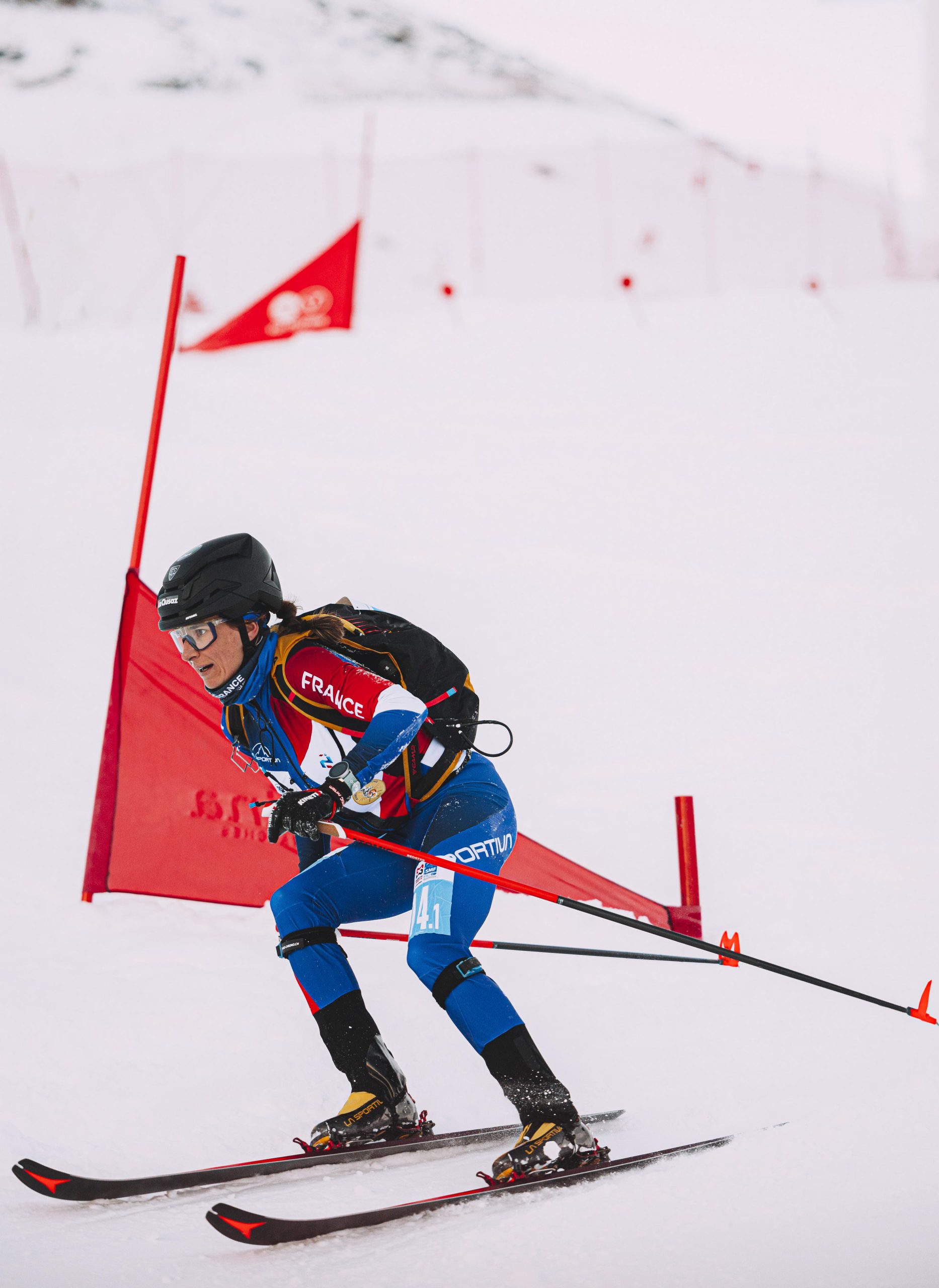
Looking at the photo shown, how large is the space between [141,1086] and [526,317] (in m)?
10.5

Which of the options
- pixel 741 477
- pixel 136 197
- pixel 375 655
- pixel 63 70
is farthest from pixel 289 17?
pixel 375 655

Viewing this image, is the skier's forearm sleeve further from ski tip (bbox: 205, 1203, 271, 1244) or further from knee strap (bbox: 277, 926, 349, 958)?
ski tip (bbox: 205, 1203, 271, 1244)

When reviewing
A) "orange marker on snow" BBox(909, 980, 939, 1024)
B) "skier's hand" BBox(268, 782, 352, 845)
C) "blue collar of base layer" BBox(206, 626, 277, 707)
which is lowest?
"orange marker on snow" BBox(909, 980, 939, 1024)

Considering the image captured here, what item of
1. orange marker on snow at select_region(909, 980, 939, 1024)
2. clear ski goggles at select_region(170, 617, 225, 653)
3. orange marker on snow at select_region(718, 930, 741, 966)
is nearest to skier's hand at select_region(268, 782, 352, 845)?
clear ski goggles at select_region(170, 617, 225, 653)

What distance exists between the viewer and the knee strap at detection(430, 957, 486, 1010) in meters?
2.68

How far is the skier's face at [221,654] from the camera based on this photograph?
9.37 feet

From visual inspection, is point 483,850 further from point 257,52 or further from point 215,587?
point 257,52

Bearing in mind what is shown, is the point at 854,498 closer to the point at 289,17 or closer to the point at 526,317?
the point at 526,317

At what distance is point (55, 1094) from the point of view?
3285 mm

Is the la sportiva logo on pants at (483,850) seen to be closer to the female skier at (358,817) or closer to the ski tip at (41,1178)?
the female skier at (358,817)

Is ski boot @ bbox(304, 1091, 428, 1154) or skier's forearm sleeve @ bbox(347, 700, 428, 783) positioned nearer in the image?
skier's forearm sleeve @ bbox(347, 700, 428, 783)

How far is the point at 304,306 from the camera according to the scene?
11031mm

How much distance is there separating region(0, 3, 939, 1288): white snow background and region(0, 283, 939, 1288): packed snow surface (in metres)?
0.02

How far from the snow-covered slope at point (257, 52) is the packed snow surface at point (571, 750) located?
10.6 meters
